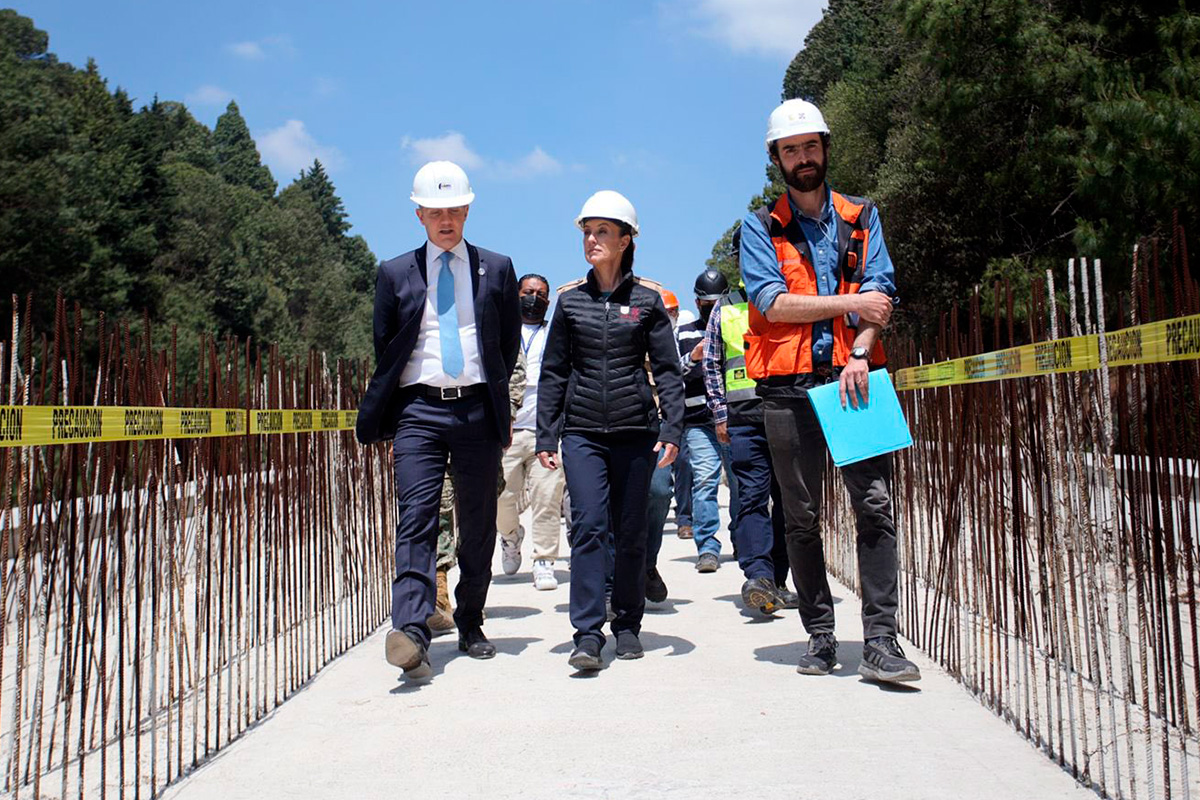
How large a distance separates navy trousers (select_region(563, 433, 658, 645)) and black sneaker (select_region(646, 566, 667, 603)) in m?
1.24

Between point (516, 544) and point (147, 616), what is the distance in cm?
272

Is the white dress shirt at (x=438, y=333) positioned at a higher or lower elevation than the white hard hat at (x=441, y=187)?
lower

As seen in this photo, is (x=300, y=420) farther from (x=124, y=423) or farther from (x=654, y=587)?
(x=654, y=587)

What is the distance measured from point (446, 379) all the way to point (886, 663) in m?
2.29

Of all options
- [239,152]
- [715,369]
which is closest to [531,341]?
[715,369]

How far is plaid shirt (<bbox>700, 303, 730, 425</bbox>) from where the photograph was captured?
24.3 feet

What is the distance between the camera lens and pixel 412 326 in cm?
577

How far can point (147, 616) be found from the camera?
7.66 meters

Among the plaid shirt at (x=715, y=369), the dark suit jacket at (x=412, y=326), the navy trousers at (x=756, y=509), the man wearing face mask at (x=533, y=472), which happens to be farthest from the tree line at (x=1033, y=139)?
the dark suit jacket at (x=412, y=326)

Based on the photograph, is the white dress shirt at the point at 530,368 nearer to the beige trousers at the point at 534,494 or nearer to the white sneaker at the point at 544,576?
the beige trousers at the point at 534,494

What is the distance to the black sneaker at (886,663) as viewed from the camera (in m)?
4.90

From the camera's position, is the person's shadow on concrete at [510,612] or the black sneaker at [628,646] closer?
the black sneaker at [628,646]

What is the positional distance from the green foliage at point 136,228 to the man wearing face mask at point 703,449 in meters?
4.28

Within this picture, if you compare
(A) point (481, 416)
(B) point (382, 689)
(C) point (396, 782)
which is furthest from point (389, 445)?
(C) point (396, 782)
